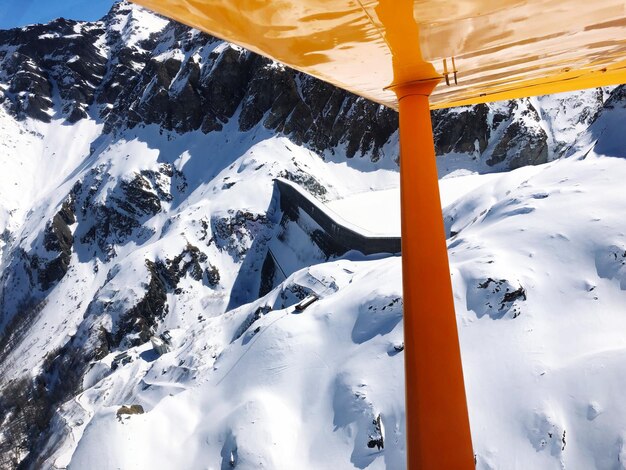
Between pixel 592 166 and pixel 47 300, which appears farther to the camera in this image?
pixel 47 300

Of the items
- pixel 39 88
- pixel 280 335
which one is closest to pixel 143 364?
pixel 280 335

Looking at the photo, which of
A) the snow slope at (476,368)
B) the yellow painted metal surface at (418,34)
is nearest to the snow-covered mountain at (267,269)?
the snow slope at (476,368)

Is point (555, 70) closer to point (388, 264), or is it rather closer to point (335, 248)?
point (388, 264)

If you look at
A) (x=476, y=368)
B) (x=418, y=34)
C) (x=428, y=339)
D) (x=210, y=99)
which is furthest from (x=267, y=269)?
(x=418, y=34)

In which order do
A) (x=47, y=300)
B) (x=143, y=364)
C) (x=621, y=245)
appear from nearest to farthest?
(x=621, y=245) < (x=143, y=364) < (x=47, y=300)

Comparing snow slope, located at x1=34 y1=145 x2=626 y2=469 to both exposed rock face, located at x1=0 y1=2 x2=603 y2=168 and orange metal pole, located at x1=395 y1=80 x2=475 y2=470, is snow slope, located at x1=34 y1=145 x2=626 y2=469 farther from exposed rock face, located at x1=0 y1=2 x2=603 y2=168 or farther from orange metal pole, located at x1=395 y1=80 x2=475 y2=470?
exposed rock face, located at x1=0 y1=2 x2=603 y2=168
